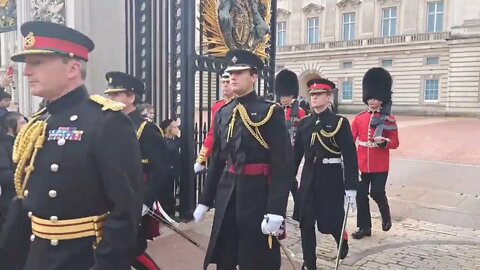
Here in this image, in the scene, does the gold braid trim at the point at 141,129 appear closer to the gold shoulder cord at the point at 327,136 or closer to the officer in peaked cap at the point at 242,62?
the officer in peaked cap at the point at 242,62

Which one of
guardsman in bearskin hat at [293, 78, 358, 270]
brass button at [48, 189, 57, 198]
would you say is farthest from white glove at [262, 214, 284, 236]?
brass button at [48, 189, 57, 198]

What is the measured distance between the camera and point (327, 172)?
4652mm

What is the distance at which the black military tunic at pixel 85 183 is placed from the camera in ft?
6.79

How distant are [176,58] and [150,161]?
236cm

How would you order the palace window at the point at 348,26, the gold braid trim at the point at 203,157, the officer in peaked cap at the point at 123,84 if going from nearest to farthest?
the officer in peaked cap at the point at 123,84 → the gold braid trim at the point at 203,157 → the palace window at the point at 348,26

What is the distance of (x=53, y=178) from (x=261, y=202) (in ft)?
5.42

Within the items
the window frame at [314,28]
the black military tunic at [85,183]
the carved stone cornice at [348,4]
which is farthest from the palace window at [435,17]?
the black military tunic at [85,183]

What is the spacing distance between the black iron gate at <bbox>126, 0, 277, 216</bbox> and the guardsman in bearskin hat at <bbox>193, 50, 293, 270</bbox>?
2431mm

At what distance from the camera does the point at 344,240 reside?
4738 millimetres

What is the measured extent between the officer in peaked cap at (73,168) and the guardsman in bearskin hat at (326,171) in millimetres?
2667

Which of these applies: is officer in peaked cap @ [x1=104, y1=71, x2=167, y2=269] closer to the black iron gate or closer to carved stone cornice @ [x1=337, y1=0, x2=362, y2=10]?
the black iron gate

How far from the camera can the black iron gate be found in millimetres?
5844

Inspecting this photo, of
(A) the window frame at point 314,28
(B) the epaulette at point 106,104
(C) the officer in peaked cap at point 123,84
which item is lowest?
(B) the epaulette at point 106,104

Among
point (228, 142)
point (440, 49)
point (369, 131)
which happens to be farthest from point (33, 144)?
point (440, 49)
